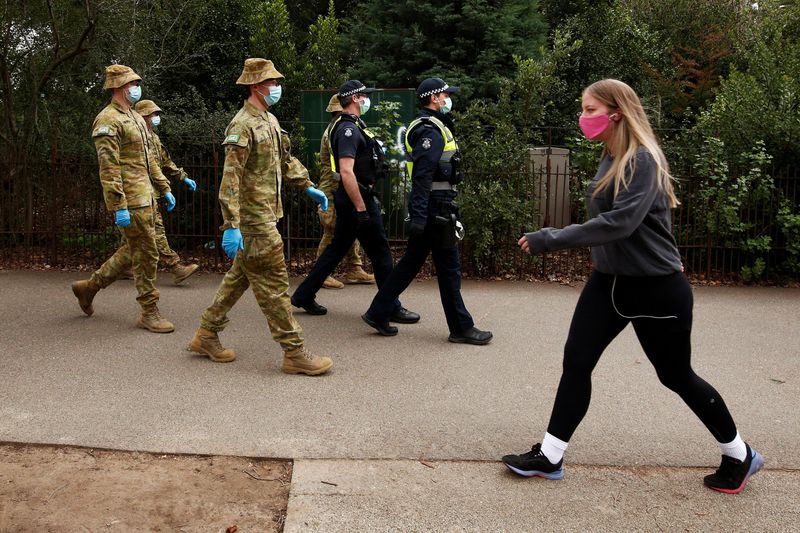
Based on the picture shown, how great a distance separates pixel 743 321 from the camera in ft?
25.6

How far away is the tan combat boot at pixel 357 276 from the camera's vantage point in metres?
9.28

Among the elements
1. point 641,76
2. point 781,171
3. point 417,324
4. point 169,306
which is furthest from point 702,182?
A: point 641,76

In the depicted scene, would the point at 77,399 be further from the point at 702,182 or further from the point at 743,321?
the point at 702,182

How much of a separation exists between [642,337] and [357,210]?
11.3ft

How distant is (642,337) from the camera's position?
4105 millimetres

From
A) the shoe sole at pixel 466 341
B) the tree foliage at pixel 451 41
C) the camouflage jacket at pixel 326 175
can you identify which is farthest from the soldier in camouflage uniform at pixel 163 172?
the tree foliage at pixel 451 41

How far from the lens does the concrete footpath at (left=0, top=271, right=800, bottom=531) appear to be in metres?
3.90

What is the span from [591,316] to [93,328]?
469cm

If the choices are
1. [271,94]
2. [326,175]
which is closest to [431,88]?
[271,94]

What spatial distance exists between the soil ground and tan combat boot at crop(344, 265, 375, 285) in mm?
5032

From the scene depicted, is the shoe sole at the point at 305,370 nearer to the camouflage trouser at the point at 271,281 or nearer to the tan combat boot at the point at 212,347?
the camouflage trouser at the point at 271,281

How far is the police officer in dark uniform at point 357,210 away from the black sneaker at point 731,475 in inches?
136

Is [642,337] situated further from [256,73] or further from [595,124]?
[256,73]

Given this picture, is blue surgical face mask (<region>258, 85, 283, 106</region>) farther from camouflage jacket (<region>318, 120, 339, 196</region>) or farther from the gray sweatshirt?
camouflage jacket (<region>318, 120, 339, 196</region>)
